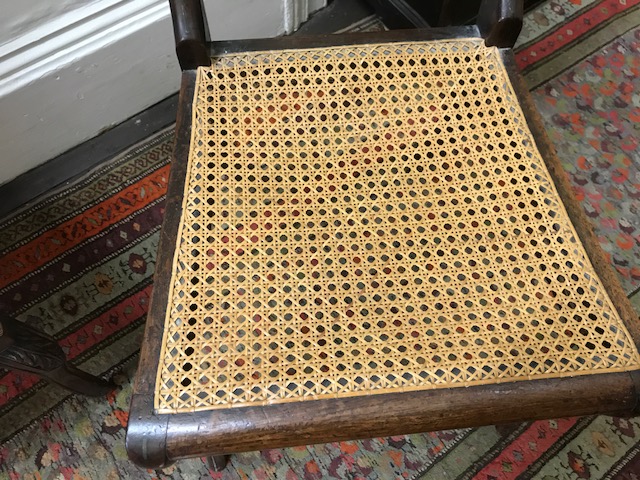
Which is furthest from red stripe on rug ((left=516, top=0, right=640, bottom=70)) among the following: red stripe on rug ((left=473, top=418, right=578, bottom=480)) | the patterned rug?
red stripe on rug ((left=473, top=418, right=578, bottom=480))

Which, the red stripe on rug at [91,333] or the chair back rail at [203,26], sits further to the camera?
the red stripe on rug at [91,333]

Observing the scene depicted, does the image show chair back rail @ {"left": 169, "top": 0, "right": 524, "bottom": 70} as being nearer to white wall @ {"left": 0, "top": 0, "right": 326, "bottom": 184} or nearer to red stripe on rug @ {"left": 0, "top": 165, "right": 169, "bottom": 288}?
white wall @ {"left": 0, "top": 0, "right": 326, "bottom": 184}

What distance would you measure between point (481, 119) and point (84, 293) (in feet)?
2.48

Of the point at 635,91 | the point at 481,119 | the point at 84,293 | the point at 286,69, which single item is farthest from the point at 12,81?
the point at 635,91

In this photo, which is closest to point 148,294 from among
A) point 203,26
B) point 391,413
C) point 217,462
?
point 217,462

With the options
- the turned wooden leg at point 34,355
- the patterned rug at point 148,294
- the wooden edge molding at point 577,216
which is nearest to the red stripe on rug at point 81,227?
the patterned rug at point 148,294

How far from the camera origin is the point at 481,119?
0.73 meters

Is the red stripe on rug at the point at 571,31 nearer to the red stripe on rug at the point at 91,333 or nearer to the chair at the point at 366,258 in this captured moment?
the chair at the point at 366,258

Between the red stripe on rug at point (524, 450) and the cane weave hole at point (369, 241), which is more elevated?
the cane weave hole at point (369, 241)

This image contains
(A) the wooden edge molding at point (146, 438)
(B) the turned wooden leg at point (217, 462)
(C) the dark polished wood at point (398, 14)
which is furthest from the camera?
(C) the dark polished wood at point (398, 14)

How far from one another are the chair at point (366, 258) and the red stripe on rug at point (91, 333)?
18.2 inches

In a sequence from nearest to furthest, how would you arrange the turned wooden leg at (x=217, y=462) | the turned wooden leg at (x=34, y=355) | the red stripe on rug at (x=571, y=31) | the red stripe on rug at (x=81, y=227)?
the turned wooden leg at (x=34, y=355) < the turned wooden leg at (x=217, y=462) < the red stripe on rug at (x=81, y=227) < the red stripe on rug at (x=571, y=31)

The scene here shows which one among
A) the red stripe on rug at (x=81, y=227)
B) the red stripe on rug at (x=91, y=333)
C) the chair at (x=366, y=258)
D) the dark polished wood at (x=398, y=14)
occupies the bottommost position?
the red stripe on rug at (x=91, y=333)

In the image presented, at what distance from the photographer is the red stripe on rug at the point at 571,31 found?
4.38ft
